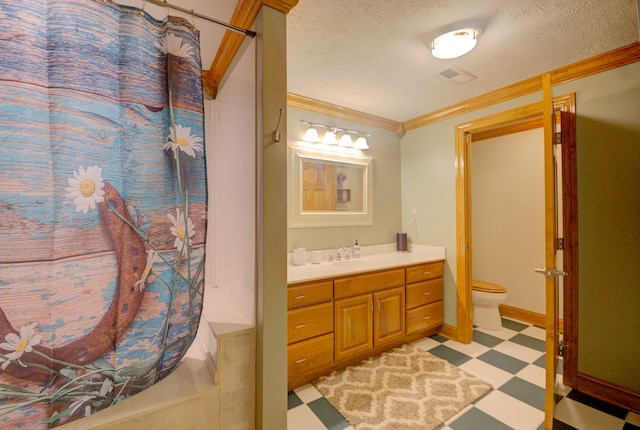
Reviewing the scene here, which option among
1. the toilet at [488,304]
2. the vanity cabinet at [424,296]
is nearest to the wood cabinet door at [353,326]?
the vanity cabinet at [424,296]

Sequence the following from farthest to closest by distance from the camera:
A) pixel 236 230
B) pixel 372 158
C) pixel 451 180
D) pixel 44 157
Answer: pixel 372 158, pixel 451 180, pixel 236 230, pixel 44 157

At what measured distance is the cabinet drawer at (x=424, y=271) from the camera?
2436 millimetres

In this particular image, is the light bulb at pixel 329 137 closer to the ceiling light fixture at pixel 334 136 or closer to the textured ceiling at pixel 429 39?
the ceiling light fixture at pixel 334 136

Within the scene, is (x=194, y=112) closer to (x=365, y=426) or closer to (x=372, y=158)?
(x=365, y=426)

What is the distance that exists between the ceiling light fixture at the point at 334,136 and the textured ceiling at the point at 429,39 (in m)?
0.30

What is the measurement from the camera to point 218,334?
3.40 feet

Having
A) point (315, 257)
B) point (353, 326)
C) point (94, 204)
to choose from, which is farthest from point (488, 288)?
point (94, 204)

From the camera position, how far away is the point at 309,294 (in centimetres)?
185

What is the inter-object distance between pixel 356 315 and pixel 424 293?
2.84 feet

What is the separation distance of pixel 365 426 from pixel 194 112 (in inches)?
74.4

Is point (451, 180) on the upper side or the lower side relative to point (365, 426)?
upper

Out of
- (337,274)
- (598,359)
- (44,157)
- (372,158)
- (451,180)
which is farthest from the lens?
(372,158)

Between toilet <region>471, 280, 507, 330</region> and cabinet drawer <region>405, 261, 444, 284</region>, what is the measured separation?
0.46 metres

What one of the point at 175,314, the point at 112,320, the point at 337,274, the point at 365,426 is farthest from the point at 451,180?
the point at 112,320
